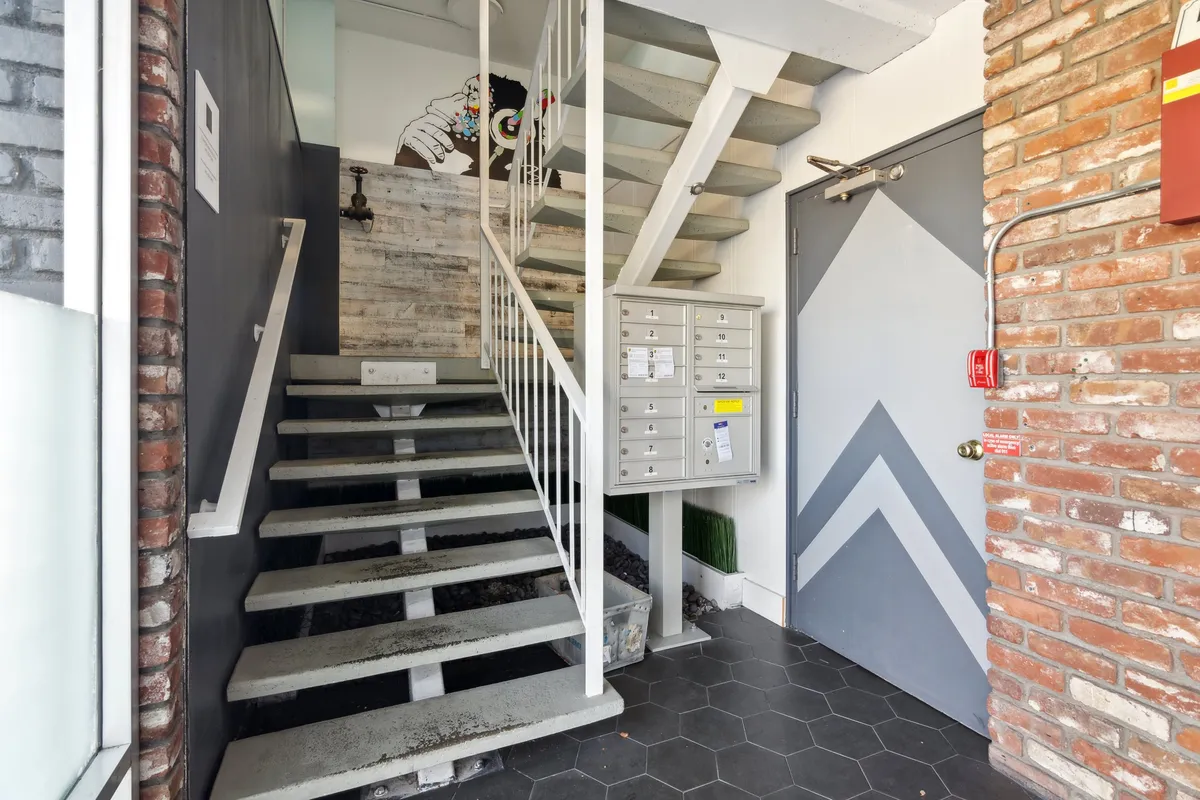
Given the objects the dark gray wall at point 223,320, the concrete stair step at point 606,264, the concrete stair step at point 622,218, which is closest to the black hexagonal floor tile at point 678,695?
the dark gray wall at point 223,320

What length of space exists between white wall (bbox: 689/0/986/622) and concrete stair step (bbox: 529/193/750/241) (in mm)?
168

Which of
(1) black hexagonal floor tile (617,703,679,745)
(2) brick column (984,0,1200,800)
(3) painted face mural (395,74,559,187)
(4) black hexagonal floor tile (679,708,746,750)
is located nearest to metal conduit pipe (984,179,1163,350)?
(2) brick column (984,0,1200,800)

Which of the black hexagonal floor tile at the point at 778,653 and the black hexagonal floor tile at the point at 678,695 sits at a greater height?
the black hexagonal floor tile at the point at 778,653

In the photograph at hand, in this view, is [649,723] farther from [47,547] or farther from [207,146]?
[207,146]

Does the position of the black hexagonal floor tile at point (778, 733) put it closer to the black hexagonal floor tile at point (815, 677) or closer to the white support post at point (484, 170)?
the black hexagonal floor tile at point (815, 677)

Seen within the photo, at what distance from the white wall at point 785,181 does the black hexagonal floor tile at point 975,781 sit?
100cm

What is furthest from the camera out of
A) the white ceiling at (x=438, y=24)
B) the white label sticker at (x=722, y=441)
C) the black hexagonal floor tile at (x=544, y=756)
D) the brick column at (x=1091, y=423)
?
the white ceiling at (x=438, y=24)

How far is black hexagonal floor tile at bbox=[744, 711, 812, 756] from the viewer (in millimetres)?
1821

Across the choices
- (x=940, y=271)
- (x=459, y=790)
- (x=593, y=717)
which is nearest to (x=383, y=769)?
(x=459, y=790)

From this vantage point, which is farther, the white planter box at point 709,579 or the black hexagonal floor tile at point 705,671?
the white planter box at point 709,579

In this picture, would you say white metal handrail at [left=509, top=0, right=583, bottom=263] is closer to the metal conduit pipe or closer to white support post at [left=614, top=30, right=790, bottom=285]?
white support post at [left=614, top=30, right=790, bottom=285]

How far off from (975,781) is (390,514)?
85.9 inches

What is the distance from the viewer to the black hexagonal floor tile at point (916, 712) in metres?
Result: 1.95

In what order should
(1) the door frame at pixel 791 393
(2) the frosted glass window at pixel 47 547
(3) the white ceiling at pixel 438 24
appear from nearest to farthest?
(2) the frosted glass window at pixel 47 547 < (1) the door frame at pixel 791 393 < (3) the white ceiling at pixel 438 24
